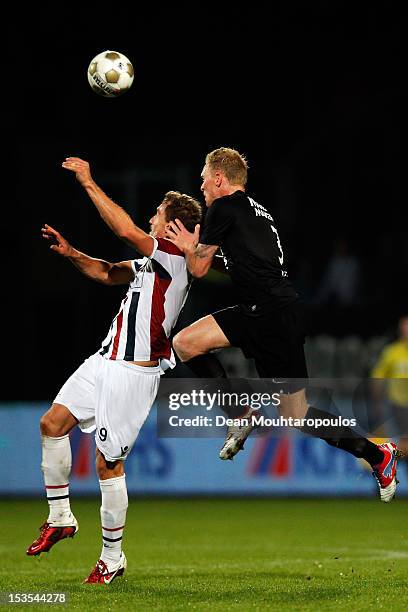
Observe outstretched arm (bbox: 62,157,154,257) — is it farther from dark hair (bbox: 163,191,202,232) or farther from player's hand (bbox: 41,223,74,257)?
player's hand (bbox: 41,223,74,257)

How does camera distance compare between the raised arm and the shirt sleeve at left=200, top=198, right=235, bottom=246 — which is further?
the raised arm

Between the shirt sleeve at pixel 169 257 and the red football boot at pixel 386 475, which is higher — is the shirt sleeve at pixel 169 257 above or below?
above

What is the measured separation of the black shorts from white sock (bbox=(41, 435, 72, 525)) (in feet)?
4.47

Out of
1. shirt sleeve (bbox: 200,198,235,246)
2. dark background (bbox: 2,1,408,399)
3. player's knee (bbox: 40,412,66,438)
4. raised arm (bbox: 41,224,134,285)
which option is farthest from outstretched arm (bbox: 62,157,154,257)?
dark background (bbox: 2,1,408,399)

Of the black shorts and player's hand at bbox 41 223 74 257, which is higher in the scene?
player's hand at bbox 41 223 74 257

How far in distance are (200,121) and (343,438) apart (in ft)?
43.2

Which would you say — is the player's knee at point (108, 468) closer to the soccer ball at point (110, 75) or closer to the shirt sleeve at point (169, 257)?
the shirt sleeve at point (169, 257)

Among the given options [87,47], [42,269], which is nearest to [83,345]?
[42,269]

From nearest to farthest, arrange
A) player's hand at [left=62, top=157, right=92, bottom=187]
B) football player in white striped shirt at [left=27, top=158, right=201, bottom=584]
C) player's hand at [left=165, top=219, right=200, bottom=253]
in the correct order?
player's hand at [left=62, top=157, right=92, bottom=187] < player's hand at [left=165, top=219, right=200, bottom=253] < football player in white striped shirt at [left=27, top=158, right=201, bottom=584]

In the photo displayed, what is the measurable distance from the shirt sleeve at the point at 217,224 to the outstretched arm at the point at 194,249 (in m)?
0.05

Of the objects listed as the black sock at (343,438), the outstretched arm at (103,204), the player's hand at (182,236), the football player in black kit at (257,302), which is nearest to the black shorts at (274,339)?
the football player in black kit at (257,302)

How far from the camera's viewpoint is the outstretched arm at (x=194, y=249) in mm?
7312

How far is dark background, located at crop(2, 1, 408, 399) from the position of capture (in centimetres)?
1875

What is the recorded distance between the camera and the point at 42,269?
18.6 metres
